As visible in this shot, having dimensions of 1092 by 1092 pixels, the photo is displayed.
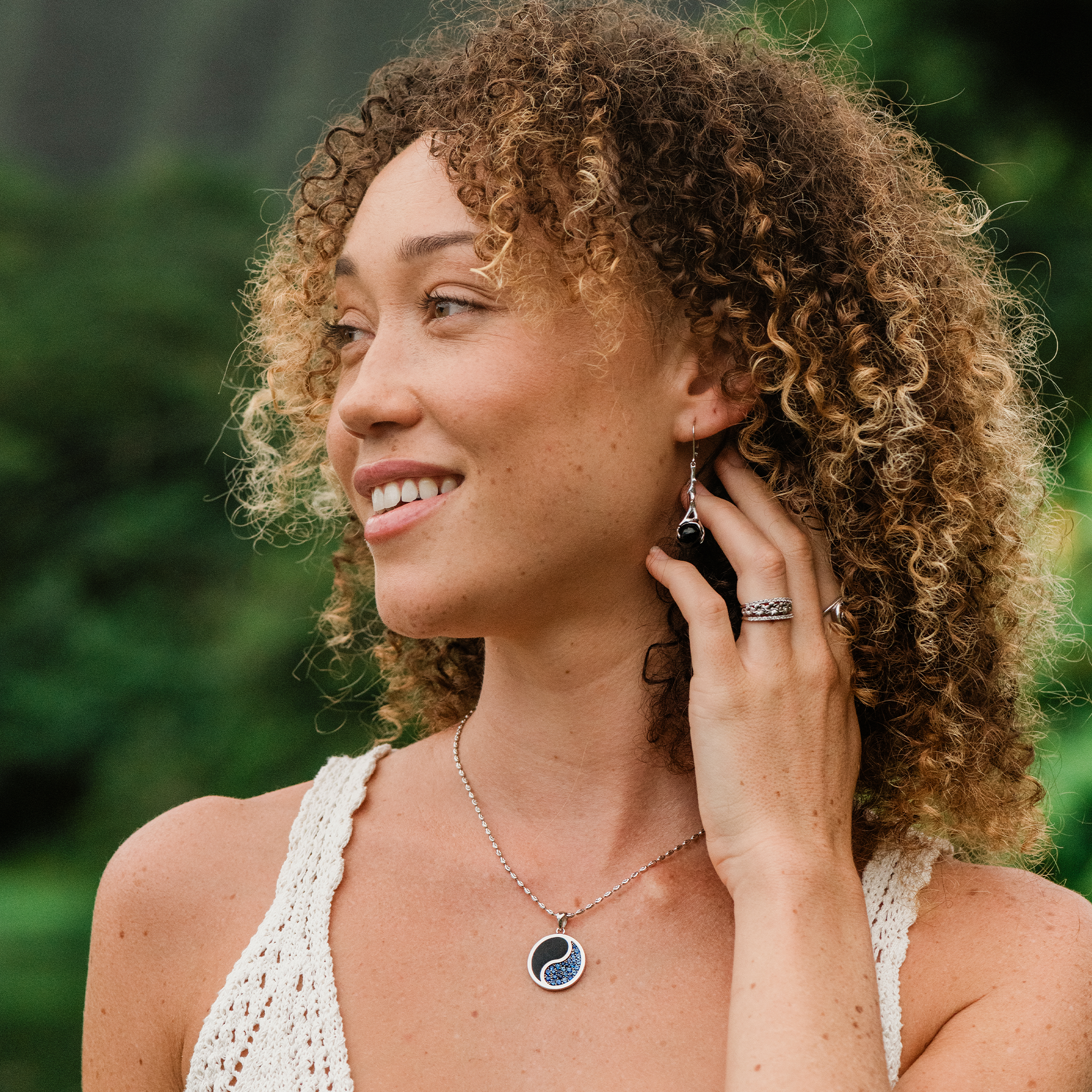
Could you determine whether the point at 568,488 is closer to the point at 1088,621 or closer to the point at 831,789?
the point at 831,789

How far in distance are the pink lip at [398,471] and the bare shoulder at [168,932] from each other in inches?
22.0

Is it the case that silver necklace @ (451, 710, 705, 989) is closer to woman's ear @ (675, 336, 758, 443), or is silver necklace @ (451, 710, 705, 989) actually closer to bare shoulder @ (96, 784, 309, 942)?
bare shoulder @ (96, 784, 309, 942)

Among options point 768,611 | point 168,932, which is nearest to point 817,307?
point 768,611

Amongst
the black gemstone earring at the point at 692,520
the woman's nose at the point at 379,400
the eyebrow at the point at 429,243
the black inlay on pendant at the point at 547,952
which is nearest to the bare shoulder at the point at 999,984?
the black inlay on pendant at the point at 547,952

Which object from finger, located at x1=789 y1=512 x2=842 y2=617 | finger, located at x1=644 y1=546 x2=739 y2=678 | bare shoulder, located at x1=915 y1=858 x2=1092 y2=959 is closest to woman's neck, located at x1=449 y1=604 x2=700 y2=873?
finger, located at x1=644 y1=546 x2=739 y2=678

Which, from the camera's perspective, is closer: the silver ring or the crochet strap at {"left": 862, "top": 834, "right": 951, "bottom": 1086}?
the crochet strap at {"left": 862, "top": 834, "right": 951, "bottom": 1086}

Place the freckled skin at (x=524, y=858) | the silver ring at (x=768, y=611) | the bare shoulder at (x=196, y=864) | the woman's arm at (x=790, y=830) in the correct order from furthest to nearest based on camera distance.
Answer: the bare shoulder at (x=196, y=864)
the silver ring at (x=768, y=611)
the freckled skin at (x=524, y=858)
the woman's arm at (x=790, y=830)

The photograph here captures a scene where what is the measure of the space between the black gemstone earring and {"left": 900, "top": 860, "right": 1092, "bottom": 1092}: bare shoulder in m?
0.57

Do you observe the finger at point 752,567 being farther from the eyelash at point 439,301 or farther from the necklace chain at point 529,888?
the eyelash at point 439,301

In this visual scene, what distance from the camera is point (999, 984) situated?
5.17 feet

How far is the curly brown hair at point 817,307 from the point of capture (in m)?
1.74

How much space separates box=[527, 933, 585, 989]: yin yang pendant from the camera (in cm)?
166

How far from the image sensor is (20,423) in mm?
3637

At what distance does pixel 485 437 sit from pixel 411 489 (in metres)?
0.14
